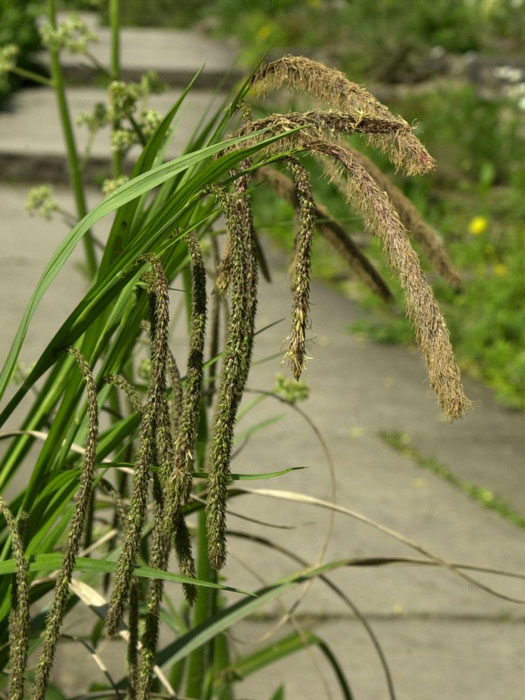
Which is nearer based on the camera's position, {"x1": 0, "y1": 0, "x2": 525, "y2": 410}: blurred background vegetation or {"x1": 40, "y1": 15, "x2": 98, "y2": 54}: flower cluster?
{"x1": 40, "y1": 15, "x2": 98, "y2": 54}: flower cluster

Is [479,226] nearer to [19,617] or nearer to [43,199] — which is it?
[43,199]

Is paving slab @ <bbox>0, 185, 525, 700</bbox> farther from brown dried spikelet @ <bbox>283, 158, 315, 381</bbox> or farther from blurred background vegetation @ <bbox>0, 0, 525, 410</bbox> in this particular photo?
brown dried spikelet @ <bbox>283, 158, 315, 381</bbox>

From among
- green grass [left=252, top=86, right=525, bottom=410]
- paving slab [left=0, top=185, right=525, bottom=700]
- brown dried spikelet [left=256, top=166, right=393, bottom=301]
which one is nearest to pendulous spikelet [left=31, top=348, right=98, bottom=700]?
brown dried spikelet [left=256, top=166, right=393, bottom=301]

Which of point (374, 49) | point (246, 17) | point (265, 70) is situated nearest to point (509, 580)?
point (265, 70)

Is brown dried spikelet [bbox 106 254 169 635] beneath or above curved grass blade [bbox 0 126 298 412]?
beneath

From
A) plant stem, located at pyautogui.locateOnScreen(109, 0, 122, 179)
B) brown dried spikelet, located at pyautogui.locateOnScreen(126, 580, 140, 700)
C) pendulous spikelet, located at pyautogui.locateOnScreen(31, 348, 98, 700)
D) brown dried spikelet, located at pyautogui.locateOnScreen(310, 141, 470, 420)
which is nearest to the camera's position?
brown dried spikelet, located at pyautogui.locateOnScreen(310, 141, 470, 420)

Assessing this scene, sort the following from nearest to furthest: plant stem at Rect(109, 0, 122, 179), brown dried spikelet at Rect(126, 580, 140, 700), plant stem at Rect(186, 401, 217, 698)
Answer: brown dried spikelet at Rect(126, 580, 140, 700)
plant stem at Rect(186, 401, 217, 698)
plant stem at Rect(109, 0, 122, 179)

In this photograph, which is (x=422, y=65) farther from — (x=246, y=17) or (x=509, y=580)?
(x=509, y=580)
